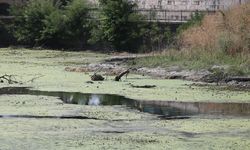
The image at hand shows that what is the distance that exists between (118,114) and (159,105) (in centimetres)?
268

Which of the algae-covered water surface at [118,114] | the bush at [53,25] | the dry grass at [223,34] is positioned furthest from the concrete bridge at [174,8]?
the algae-covered water surface at [118,114]

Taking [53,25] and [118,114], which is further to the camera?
[53,25]

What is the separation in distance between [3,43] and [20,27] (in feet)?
6.94

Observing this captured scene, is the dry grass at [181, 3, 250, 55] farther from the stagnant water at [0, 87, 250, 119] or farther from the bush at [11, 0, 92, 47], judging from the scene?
the bush at [11, 0, 92, 47]

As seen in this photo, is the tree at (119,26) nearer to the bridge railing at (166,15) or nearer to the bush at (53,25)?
the bridge railing at (166,15)

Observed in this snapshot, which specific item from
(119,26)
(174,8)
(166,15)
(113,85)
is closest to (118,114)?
(113,85)

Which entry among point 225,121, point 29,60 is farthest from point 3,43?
point 225,121

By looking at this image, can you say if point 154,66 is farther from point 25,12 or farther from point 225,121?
point 25,12

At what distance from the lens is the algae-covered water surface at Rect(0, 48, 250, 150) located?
14.4 metres

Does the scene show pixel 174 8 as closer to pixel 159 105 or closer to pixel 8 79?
pixel 8 79

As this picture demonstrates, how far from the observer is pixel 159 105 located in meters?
21.0

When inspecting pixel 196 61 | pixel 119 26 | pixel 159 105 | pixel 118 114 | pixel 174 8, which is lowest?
pixel 159 105

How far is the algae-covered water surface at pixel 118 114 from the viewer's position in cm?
1438

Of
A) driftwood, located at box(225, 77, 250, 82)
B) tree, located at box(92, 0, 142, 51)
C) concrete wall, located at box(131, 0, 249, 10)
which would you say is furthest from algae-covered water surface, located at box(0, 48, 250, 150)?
concrete wall, located at box(131, 0, 249, 10)
